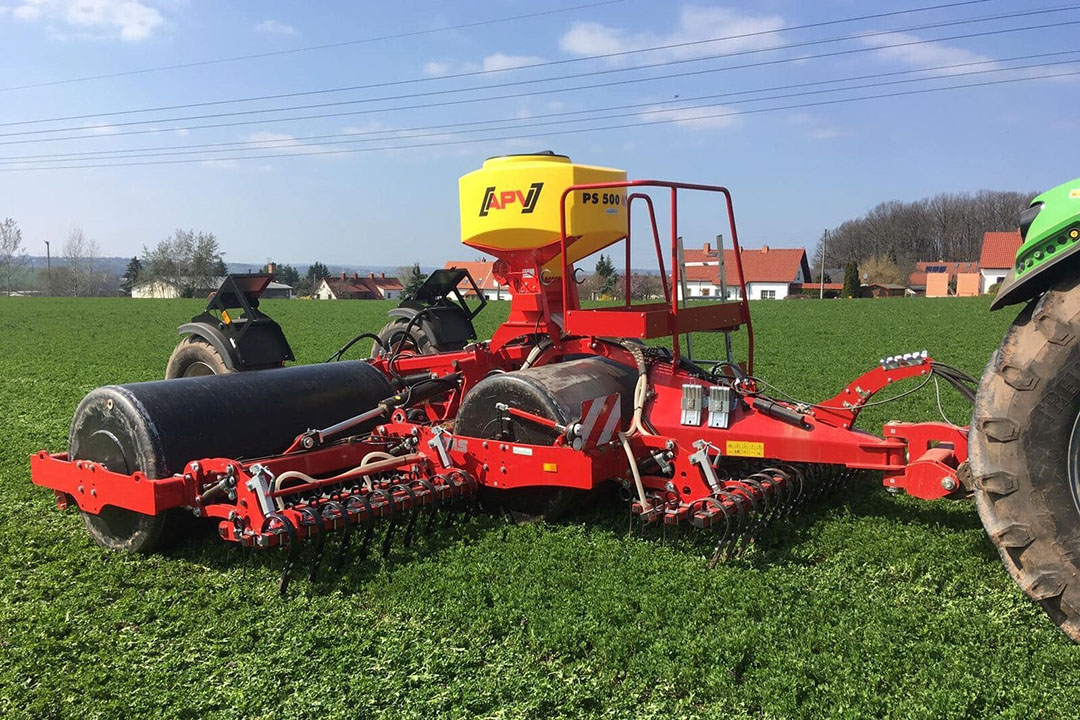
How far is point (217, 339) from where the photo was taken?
6.80 m

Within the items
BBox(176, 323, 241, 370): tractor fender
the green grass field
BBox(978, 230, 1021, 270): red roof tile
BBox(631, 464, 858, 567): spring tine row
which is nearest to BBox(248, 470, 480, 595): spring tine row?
the green grass field

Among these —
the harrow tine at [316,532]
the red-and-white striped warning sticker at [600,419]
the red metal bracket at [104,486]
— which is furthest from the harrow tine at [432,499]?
the red metal bracket at [104,486]

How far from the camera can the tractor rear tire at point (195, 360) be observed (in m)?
6.95

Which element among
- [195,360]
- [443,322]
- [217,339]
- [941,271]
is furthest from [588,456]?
[941,271]

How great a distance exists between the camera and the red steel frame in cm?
460

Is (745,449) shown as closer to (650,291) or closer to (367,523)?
(367,523)

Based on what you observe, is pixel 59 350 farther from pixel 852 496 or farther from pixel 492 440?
pixel 852 496

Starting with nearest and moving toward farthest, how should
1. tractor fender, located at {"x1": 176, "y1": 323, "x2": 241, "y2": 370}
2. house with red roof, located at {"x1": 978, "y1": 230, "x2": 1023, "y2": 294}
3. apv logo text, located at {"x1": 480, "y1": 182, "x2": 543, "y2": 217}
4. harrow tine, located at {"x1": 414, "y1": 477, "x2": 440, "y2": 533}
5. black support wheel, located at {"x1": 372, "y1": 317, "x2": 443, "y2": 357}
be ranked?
harrow tine, located at {"x1": 414, "y1": 477, "x2": 440, "y2": 533} < apv logo text, located at {"x1": 480, "y1": 182, "x2": 543, "y2": 217} < tractor fender, located at {"x1": 176, "y1": 323, "x2": 241, "y2": 370} < black support wheel, located at {"x1": 372, "y1": 317, "x2": 443, "y2": 357} < house with red roof, located at {"x1": 978, "y1": 230, "x2": 1023, "y2": 294}

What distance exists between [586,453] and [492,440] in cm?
74

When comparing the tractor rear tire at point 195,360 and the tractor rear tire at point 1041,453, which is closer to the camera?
the tractor rear tire at point 1041,453

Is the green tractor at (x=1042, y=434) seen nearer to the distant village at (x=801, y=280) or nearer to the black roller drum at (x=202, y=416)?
the black roller drum at (x=202, y=416)

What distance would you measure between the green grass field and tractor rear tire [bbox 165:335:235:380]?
1.65 meters

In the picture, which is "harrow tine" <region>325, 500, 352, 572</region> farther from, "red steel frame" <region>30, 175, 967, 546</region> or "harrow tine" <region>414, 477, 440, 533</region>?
"harrow tine" <region>414, 477, 440, 533</region>

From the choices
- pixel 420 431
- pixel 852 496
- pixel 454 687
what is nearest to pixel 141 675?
pixel 454 687
